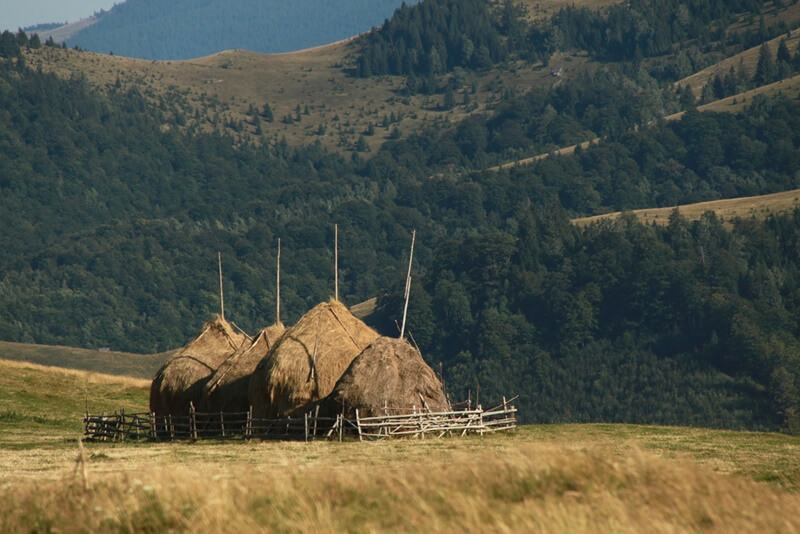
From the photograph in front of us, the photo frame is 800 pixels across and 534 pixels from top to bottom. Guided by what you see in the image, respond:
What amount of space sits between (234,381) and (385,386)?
6031 millimetres

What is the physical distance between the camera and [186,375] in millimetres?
37906

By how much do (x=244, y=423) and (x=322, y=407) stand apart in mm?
3053

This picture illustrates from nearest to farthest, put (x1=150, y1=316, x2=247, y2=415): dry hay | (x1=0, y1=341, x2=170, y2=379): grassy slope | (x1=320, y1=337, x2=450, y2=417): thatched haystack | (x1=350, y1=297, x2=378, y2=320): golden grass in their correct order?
(x1=320, y1=337, x2=450, y2=417): thatched haystack → (x1=150, y1=316, x2=247, y2=415): dry hay → (x1=0, y1=341, x2=170, y2=379): grassy slope → (x1=350, y1=297, x2=378, y2=320): golden grass

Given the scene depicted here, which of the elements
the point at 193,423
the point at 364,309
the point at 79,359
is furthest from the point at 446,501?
the point at 364,309

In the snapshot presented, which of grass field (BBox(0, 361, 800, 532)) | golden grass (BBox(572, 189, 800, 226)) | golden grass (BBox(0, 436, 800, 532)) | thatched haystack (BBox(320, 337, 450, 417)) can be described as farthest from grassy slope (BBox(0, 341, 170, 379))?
golden grass (BBox(0, 436, 800, 532))

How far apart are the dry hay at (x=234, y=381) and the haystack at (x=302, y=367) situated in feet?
3.97

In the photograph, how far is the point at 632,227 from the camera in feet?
577

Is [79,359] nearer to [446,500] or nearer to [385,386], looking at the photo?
[385,386]

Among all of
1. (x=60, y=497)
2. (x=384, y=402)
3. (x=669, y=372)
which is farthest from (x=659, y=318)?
(x=60, y=497)

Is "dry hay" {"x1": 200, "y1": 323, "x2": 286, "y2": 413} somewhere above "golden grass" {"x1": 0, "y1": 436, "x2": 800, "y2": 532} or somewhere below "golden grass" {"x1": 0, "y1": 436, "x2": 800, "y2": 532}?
below

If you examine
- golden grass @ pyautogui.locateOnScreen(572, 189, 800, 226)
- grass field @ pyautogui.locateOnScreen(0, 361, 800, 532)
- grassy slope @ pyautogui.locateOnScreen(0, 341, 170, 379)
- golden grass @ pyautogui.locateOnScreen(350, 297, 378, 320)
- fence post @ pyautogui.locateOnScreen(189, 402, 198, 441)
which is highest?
grass field @ pyautogui.locateOnScreen(0, 361, 800, 532)

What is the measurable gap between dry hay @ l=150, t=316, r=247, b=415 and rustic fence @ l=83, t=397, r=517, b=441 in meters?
0.74

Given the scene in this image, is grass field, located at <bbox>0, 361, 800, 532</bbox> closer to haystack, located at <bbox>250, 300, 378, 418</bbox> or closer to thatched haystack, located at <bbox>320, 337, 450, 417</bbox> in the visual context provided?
thatched haystack, located at <bbox>320, 337, 450, 417</bbox>

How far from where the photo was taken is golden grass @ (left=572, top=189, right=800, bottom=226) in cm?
18012
